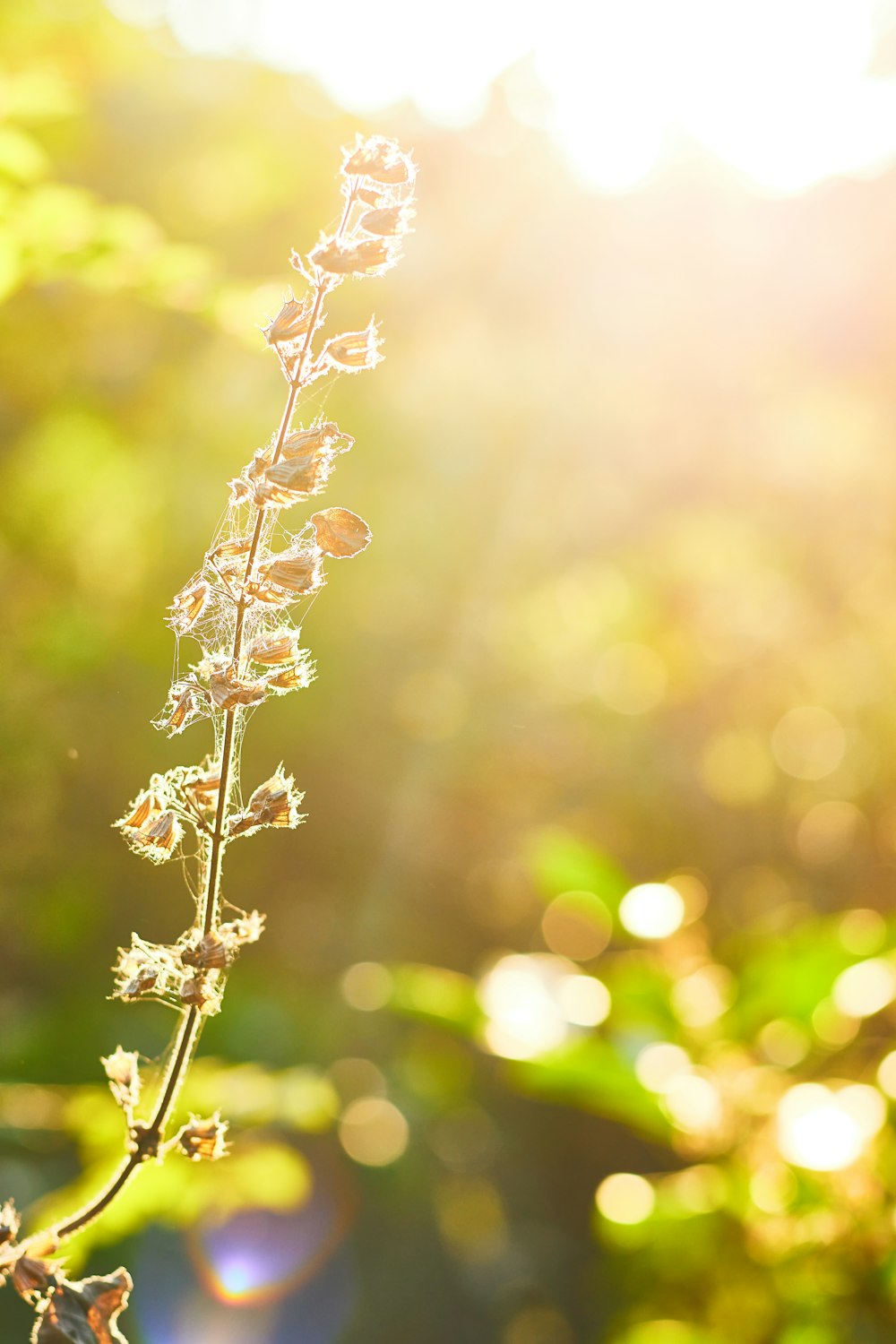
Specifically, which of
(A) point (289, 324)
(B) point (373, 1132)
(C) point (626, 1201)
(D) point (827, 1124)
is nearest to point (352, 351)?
(A) point (289, 324)

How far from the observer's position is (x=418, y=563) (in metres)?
1.93

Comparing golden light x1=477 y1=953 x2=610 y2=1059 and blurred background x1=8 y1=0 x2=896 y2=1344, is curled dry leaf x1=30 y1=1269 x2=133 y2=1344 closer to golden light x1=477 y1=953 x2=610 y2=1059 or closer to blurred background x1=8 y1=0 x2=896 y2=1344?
blurred background x1=8 y1=0 x2=896 y2=1344

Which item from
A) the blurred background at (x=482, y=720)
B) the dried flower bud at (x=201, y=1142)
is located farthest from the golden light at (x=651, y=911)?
the dried flower bud at (x=201, y=1142)

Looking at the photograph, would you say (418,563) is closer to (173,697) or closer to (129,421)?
(129,421)

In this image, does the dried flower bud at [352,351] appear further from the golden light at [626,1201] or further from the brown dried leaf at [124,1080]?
the golden light at [626,1201]

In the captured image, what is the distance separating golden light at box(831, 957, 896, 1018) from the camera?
1229 millimetres

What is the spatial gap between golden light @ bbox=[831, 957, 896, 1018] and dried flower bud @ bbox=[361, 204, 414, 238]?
1.17 meters

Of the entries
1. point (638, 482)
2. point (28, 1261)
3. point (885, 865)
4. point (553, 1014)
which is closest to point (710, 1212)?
point (553, 1014)

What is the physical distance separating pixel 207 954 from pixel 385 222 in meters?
0.25

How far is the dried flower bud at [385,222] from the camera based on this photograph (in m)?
0.33

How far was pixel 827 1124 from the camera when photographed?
1110 mm

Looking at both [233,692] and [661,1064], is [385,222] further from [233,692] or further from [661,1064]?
[661,1064]

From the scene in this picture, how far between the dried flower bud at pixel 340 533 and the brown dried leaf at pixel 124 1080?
0.19 meters

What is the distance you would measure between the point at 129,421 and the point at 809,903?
1.67 metres
